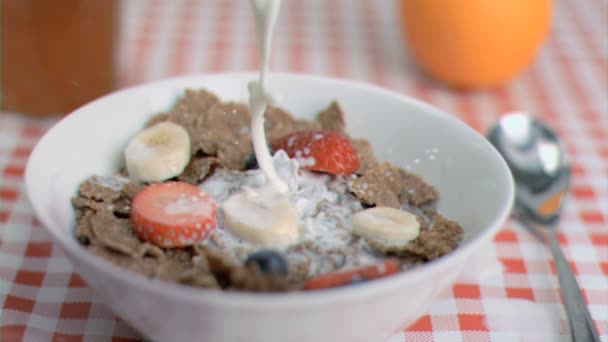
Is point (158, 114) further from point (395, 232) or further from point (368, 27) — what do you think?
point (368, 27)

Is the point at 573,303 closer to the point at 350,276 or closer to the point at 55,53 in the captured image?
the point at 350,276

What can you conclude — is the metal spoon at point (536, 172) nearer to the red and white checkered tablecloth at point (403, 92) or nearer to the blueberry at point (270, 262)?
the red and white checkered tablecloth at point (403, 92)

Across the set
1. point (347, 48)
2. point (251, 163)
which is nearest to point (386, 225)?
point (251, 163)

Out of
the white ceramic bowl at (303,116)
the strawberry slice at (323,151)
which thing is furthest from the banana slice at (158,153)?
the strawberry slice at (323,151)

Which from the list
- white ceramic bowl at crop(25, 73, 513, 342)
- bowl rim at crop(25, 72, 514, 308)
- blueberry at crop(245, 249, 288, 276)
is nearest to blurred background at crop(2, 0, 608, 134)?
white ceramic bowl at crop(25, 73, 513, 342)

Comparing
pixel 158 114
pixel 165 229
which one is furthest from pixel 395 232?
pixel 158 114

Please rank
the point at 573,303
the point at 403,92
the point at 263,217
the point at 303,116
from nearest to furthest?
1. the point at 263,217
2. the point at 573,303
3. the point at 303,116
4. the point at 403,92
